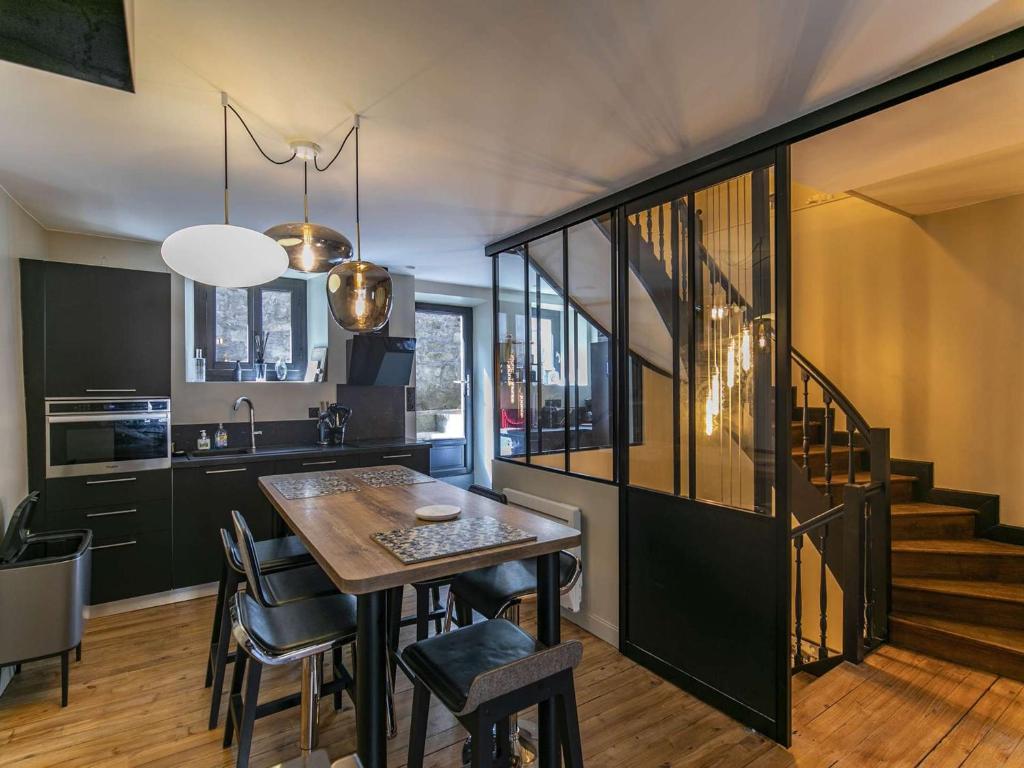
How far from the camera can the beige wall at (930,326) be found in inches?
129

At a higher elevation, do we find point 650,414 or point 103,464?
point 650,414

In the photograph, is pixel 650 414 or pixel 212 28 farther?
pixel 650 414

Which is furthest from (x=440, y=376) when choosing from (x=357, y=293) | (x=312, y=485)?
(x=357, y=293)

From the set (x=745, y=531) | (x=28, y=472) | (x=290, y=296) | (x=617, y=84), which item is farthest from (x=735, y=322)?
(x=28, y=472)

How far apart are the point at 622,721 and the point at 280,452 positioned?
297 centimetres

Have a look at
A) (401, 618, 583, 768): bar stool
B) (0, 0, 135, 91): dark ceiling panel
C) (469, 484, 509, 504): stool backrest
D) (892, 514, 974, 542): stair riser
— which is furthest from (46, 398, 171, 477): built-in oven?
(892, 514, 974, 542): stair riser

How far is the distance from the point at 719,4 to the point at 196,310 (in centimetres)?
407

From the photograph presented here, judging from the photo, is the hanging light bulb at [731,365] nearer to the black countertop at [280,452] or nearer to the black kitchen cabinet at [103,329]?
the black countertop at [280,452]

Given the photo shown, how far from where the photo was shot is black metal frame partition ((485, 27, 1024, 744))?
1.68 meters

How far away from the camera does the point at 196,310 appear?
4020mm

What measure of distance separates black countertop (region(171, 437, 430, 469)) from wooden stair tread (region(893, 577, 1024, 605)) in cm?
355

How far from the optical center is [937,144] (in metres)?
2.26

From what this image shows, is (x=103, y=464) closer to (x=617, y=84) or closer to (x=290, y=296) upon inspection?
(x=290, y=296)

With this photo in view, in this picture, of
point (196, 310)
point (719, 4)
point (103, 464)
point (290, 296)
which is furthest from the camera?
point (290, 296)
